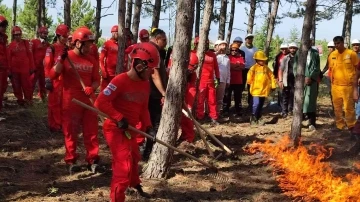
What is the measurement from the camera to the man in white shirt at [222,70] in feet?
37.4

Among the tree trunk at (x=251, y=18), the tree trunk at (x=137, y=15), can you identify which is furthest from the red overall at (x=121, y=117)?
the tree trunk at (x=251, y=18)

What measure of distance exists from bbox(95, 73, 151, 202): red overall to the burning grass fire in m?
2.23

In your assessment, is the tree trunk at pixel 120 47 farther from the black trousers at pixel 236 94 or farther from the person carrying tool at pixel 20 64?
the black trousers at pixel 236 94

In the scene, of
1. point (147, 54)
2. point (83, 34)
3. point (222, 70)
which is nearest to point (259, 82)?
point (222, 70)

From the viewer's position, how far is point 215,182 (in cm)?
660

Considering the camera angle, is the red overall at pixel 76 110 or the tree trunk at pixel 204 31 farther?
the tree trunk at pixel 204 31

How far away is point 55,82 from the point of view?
862 cm

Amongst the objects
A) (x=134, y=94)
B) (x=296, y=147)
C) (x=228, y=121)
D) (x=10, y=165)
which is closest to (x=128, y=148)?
(x=134, y=94)

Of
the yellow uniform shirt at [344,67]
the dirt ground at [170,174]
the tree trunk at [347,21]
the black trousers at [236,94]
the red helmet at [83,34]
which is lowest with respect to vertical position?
the dirt ground at [170,174]

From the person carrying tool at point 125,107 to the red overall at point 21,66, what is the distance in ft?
23.0

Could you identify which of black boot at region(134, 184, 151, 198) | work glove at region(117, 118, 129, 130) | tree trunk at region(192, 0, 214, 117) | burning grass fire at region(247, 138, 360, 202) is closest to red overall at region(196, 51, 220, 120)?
tree trunk at region(192, 0, 214, 117)

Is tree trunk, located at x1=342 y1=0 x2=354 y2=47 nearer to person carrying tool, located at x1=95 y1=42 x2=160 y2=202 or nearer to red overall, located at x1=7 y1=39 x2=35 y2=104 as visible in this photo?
red overall, located at x1=7 y1=39 x2=35 y2=104

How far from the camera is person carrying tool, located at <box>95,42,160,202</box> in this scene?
5003mm

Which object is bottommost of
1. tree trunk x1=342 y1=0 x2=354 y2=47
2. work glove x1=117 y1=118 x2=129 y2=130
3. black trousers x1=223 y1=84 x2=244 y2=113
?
black trousers x1=223 y1=84 x2=244 y2=113
